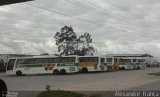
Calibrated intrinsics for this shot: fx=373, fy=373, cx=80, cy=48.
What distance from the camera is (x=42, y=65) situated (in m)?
46.4

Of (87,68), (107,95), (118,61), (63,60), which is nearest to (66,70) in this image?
(63,60)

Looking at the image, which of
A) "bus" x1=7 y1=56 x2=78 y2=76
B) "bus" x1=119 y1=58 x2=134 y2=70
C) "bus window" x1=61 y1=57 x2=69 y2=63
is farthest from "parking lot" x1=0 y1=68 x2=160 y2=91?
"bus" x1=119 y1=58 x2=134 y2=70

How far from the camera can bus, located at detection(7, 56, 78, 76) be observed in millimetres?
46312

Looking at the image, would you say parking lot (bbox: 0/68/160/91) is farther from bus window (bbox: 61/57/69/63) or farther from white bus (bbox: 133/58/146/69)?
white bus (bbox: 133/58/146/69)


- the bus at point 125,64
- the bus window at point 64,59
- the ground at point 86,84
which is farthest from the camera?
the bus at point 125,64

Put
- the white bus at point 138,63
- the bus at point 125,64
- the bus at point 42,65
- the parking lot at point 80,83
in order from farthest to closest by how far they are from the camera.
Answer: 1. the white bus at point 138,63
2. the bus at point 125,64
3. the bus at point 42,65
4. the parking lot at point 80,83

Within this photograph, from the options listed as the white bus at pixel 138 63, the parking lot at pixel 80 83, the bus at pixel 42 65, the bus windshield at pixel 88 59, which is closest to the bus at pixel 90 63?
the bus windshield at pixel 88 59

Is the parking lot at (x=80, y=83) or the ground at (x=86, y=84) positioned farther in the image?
the parking lot at (x=80, y=83)

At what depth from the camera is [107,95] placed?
60.3ft

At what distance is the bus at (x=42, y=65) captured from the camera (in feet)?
152

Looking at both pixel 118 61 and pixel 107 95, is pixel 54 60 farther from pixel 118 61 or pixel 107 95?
pixel 107 95

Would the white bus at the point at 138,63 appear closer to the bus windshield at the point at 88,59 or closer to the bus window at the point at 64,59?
the bus windshield at the point at 88,59

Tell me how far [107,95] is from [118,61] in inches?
1795

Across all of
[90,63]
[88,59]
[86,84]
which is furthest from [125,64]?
[86,84]
